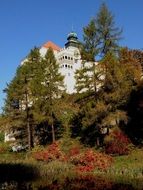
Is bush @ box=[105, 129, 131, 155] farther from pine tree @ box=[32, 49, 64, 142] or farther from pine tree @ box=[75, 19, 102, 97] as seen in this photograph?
pine tree @ box=[32, 49, 64, 142]

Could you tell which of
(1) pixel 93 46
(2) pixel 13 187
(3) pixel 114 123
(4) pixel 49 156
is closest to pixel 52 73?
(1) pixel 93 46

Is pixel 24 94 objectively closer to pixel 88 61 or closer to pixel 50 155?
pixel 88 61

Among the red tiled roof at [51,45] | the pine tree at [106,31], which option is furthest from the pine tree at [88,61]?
the red tiled roof at [51,45]

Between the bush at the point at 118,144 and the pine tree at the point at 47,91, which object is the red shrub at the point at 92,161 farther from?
the pine tree at the point at 47,91

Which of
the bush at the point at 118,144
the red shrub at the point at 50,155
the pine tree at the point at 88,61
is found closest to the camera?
the red shrub at the point at 50,155

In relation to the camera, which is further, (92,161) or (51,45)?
(51,45)

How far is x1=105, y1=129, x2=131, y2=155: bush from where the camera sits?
36.4 metres

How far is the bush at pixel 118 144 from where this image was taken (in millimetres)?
36406

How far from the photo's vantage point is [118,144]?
37.0m

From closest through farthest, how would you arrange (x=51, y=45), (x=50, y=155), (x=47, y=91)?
(x=50, y=155) → (x=47, y=91) → (x=51, y=45)

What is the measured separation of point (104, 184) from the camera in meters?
13.2

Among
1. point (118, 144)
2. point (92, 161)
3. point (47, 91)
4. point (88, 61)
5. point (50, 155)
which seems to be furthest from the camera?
point (47, 91)

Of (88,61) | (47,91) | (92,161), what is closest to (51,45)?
(47,91)

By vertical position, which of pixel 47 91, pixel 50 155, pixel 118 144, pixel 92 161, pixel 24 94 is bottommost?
pixel 92 161
